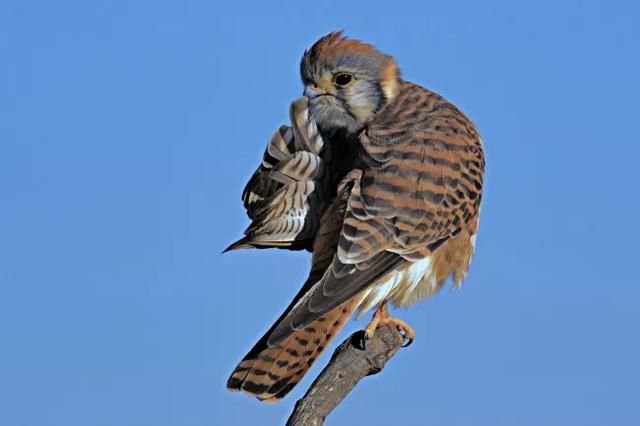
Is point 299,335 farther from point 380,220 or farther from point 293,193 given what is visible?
point 293,193

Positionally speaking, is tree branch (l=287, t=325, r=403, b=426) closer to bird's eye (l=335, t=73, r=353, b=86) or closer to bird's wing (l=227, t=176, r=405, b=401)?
bird's wing (l=227, t=176, r=405, b=401)

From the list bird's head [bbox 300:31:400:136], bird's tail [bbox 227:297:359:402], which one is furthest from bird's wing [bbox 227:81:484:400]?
bird's head [bbox 300:31:400:136]

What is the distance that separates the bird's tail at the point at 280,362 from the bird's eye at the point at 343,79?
3.91 ft

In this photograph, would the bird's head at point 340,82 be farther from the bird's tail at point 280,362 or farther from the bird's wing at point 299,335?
the bird's tail at point 280,362

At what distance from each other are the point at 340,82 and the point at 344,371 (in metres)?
1.62

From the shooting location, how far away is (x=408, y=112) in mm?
5754

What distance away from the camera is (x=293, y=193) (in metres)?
5.35

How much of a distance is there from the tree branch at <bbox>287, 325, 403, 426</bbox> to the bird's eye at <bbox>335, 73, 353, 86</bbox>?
3.84 feet

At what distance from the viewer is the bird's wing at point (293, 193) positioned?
17.5ft

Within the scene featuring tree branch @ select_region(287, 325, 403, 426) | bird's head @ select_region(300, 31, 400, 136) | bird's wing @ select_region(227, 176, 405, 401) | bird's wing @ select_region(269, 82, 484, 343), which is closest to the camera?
tree branch @ select_region(287, 325, 403, 426)

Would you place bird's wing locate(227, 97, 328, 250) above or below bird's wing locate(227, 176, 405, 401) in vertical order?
above

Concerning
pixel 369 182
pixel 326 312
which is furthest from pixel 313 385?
pixel 369 182

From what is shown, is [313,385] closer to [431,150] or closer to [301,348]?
[301,348]

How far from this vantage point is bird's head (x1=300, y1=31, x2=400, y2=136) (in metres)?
5.53
